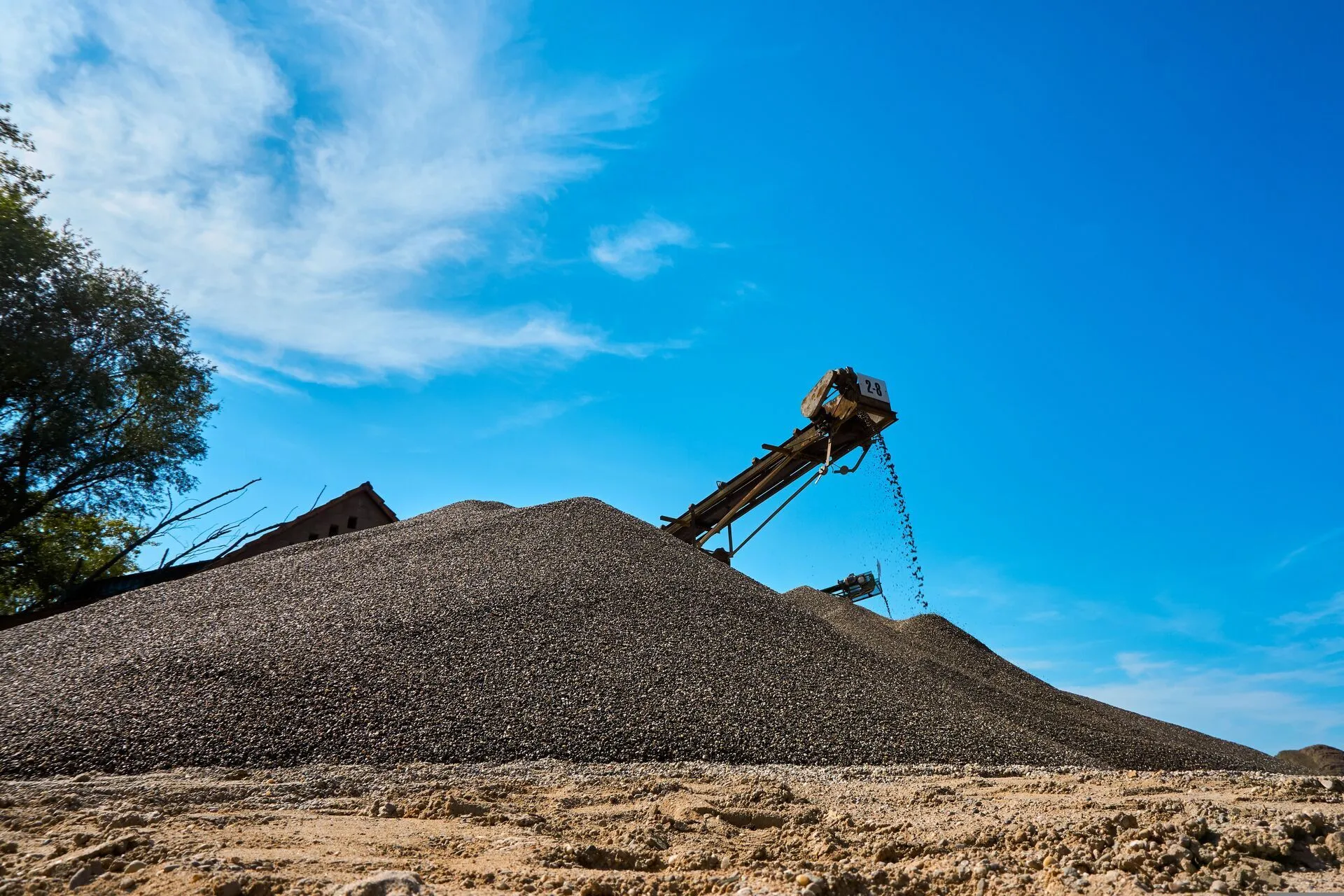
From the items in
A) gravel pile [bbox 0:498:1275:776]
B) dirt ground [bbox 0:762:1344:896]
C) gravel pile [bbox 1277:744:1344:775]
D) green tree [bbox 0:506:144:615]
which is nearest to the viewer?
dirt ground [bbox 0:762:1344:896]

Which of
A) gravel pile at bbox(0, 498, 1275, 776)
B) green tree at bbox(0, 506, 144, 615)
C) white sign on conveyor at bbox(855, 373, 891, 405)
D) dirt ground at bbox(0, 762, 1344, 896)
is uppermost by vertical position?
white sign on conveyor at bbox(855, 373, 891, 405)

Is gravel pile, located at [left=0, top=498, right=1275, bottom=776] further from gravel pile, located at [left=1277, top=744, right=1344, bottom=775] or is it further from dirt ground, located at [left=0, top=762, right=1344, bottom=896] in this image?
gravel pile, located at [left=1277, top=744, right=1344, bottom=775]

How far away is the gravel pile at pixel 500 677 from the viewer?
17.1 feet

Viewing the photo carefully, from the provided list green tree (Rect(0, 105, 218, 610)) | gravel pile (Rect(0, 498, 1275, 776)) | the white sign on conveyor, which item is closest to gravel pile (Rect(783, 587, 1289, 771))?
gravel pile (Rect(0, 498, 1275, 776))

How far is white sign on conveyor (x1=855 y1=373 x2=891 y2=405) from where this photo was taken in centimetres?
940

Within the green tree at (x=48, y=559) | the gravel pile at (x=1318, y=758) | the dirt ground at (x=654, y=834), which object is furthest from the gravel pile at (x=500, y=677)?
the green tree at (x=48, y=559)

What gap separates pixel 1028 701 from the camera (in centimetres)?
897

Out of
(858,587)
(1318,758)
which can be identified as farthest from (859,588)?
(1318,758)

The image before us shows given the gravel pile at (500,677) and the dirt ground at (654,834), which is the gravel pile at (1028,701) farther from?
the dirt ground at (654,834)

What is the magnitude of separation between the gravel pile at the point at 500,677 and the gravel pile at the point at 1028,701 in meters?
0.06

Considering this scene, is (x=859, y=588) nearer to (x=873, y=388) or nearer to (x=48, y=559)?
(x=873, y=388)

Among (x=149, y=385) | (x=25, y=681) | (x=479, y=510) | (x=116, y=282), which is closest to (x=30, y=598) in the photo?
(x=149, y=385)

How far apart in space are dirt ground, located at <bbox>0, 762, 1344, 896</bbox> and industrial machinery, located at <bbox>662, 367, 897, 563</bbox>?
5290mm

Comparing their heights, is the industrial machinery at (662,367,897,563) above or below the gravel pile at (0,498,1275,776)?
above
